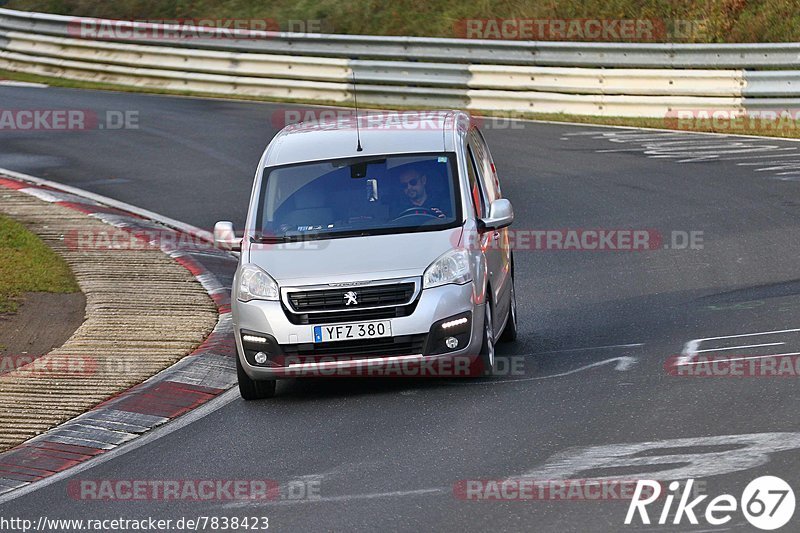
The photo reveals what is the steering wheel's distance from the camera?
1036 centimetres

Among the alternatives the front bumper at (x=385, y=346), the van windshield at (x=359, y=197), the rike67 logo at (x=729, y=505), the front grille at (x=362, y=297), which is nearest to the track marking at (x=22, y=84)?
the van windshield at (x=359, y=197)

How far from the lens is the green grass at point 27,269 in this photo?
13.4 metres

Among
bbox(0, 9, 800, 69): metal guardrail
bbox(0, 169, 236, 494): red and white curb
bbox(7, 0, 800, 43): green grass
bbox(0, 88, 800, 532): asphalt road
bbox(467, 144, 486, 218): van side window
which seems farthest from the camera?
bbox(7, 0, 800, 43): green grass

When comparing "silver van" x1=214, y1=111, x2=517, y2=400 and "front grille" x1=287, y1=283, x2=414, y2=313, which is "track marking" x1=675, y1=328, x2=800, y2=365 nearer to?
"silver van" x1=214, y1=111, x2=517, y2=400

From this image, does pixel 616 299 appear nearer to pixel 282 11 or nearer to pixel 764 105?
pixel 764 105

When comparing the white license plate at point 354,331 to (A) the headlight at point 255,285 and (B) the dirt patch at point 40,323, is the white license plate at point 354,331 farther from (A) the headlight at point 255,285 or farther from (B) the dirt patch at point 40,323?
(B) the dirt patch at point 40,323

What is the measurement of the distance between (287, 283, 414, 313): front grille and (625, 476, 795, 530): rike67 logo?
117 inches

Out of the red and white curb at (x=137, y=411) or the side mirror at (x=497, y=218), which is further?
the side mirror at (x=497, y=218)

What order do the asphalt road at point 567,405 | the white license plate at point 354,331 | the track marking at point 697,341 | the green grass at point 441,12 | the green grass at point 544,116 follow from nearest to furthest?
1. the asphalt road at point 567,405
2. the white license plate at point 354,331
3. the track marking at point 697,341
4. the green grass at point 544,116
5. the green grass at point 441,12

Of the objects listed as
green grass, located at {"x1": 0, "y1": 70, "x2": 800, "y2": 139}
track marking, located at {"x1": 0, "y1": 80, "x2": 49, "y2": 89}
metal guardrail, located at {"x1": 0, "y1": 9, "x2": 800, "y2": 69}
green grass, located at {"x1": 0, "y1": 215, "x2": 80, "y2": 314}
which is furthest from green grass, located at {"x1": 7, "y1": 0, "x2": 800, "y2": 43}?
green grass, located at {"x1": 0, "y1": 215, "x2": 80, "y2": 314}

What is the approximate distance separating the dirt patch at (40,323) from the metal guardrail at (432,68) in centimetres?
1285

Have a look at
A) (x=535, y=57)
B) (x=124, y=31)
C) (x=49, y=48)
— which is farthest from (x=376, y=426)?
(x=49, y=48)

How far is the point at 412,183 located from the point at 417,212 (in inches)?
11.8

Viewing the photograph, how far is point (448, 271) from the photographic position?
9.79 m
